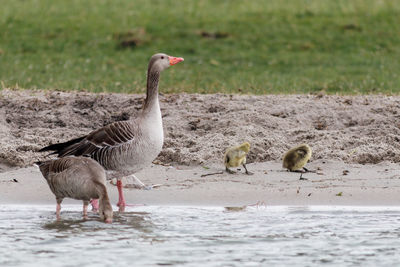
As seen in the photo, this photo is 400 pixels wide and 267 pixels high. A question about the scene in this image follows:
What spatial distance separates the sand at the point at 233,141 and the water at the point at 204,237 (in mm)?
473

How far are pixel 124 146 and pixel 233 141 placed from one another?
2488 mm

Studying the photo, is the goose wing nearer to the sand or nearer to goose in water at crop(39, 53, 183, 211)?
goose in water at crop(39, 53, 183, 211)

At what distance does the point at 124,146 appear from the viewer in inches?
347

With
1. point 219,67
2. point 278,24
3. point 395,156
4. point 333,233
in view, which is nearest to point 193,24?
point 278,24

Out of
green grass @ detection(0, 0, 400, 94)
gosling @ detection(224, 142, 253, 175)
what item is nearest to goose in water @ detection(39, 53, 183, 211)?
gosling @ detection(224, 142, 253, 175)

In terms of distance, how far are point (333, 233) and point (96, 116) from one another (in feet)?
18.2

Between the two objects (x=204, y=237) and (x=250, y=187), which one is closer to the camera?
(x=204, y=237)

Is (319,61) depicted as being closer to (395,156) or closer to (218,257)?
(395,156)

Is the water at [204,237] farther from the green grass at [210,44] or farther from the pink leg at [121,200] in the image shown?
the green grass at [210,44]

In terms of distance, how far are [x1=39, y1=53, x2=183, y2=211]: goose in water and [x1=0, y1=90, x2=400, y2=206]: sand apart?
1.78 feet

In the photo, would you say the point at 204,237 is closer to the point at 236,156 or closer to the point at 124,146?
the point at 124,146

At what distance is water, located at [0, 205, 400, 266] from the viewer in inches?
273

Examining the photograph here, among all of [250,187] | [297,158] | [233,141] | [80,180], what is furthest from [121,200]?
[233,141]

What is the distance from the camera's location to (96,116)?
12.3 metres
